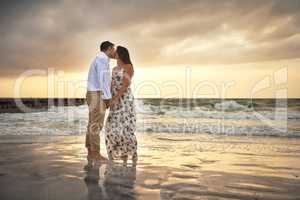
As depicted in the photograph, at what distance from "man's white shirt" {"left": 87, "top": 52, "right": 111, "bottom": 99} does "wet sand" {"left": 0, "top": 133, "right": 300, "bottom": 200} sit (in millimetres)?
1133

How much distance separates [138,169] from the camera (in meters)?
4.84

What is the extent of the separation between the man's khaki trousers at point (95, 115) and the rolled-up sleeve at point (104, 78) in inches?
5.2

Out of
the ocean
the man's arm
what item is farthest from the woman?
the ocean

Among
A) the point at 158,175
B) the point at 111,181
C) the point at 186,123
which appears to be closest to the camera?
the point at 111,181

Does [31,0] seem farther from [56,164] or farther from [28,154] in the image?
[56,164]

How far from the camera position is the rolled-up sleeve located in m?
5.20

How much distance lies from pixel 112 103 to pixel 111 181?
1.64 meters

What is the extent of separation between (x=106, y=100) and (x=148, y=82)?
10504mm

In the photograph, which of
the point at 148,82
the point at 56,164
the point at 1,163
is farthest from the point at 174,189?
the point at 148,82

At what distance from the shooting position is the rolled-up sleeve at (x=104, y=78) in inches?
205

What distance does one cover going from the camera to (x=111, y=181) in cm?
400

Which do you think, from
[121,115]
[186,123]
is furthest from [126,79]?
[186,123]

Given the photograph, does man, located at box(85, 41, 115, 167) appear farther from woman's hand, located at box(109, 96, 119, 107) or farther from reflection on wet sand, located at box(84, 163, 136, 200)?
reflection on wet sand, located at box(84, 163, 136, 200)

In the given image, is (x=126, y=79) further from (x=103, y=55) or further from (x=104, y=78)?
(x=103, y=55)
